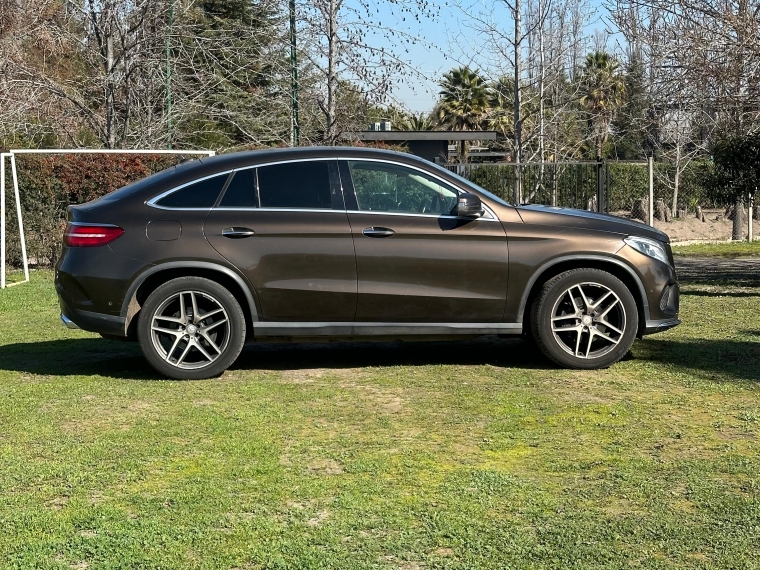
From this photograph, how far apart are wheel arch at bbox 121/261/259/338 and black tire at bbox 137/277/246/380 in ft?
0.27

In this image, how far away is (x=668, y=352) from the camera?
796 cm

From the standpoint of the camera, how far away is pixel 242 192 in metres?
7.27

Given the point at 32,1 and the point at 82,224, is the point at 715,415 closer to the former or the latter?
the point at 82,224

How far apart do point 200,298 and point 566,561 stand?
4.12 m

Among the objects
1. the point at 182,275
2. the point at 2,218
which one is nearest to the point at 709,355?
the point at 182,275

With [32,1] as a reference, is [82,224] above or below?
below

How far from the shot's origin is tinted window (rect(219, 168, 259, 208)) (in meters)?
7.23

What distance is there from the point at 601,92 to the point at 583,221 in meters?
26.5

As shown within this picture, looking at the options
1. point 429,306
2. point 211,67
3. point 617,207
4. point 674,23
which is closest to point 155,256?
point 429,306

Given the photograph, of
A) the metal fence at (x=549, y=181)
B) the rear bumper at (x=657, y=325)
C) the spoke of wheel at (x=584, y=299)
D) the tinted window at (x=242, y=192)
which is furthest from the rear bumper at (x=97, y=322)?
the metal fence at (x=549, y=181)

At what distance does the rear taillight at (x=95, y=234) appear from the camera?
7074 mm

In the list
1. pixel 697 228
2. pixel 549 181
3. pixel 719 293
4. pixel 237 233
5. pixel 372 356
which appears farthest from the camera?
pixel 697 228

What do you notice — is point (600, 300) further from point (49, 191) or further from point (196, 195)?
point (49, 191)

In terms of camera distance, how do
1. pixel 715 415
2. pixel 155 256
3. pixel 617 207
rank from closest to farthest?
pixel 715 415 < pixel 155 256 < pixel 617 207
